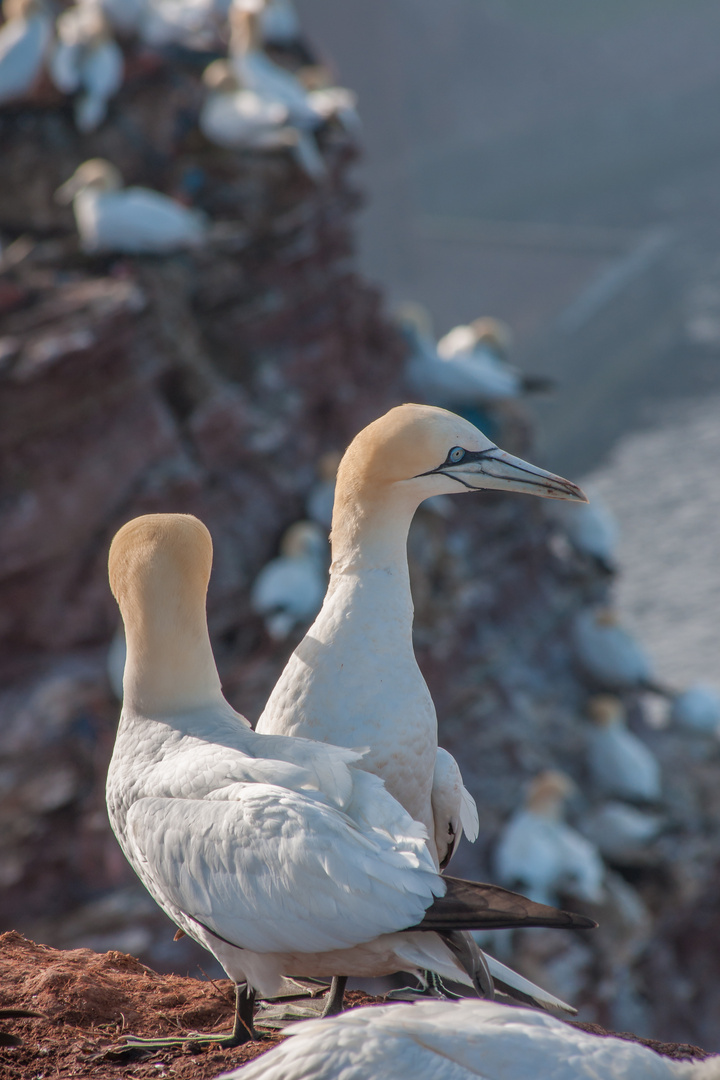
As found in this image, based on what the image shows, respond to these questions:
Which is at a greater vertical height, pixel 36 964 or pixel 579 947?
pixel 36 964

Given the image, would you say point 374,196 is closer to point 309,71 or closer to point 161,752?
point 309,71

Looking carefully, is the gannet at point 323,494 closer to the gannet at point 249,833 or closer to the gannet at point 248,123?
the gannet at point 248,123

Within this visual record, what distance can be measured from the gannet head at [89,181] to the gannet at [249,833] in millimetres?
7648

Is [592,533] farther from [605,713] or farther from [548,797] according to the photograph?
[548,797]

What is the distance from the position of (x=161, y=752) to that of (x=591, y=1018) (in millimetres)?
8108

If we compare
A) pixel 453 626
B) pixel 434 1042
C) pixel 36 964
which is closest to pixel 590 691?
pixel 453 626

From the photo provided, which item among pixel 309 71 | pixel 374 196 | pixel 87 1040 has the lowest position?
pixel 374 196

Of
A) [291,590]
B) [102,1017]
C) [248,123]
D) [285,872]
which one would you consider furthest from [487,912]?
[248,123]

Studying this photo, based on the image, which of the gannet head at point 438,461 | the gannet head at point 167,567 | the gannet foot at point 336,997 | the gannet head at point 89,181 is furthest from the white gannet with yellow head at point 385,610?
the gannet head at point 89,181

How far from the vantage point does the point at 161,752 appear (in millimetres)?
2670

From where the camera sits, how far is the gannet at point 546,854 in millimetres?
9602

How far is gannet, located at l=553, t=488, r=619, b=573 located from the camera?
14.5 meters

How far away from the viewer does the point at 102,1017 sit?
3.00 metres

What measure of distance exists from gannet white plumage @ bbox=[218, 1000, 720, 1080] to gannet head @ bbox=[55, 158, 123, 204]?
8.66 metres
